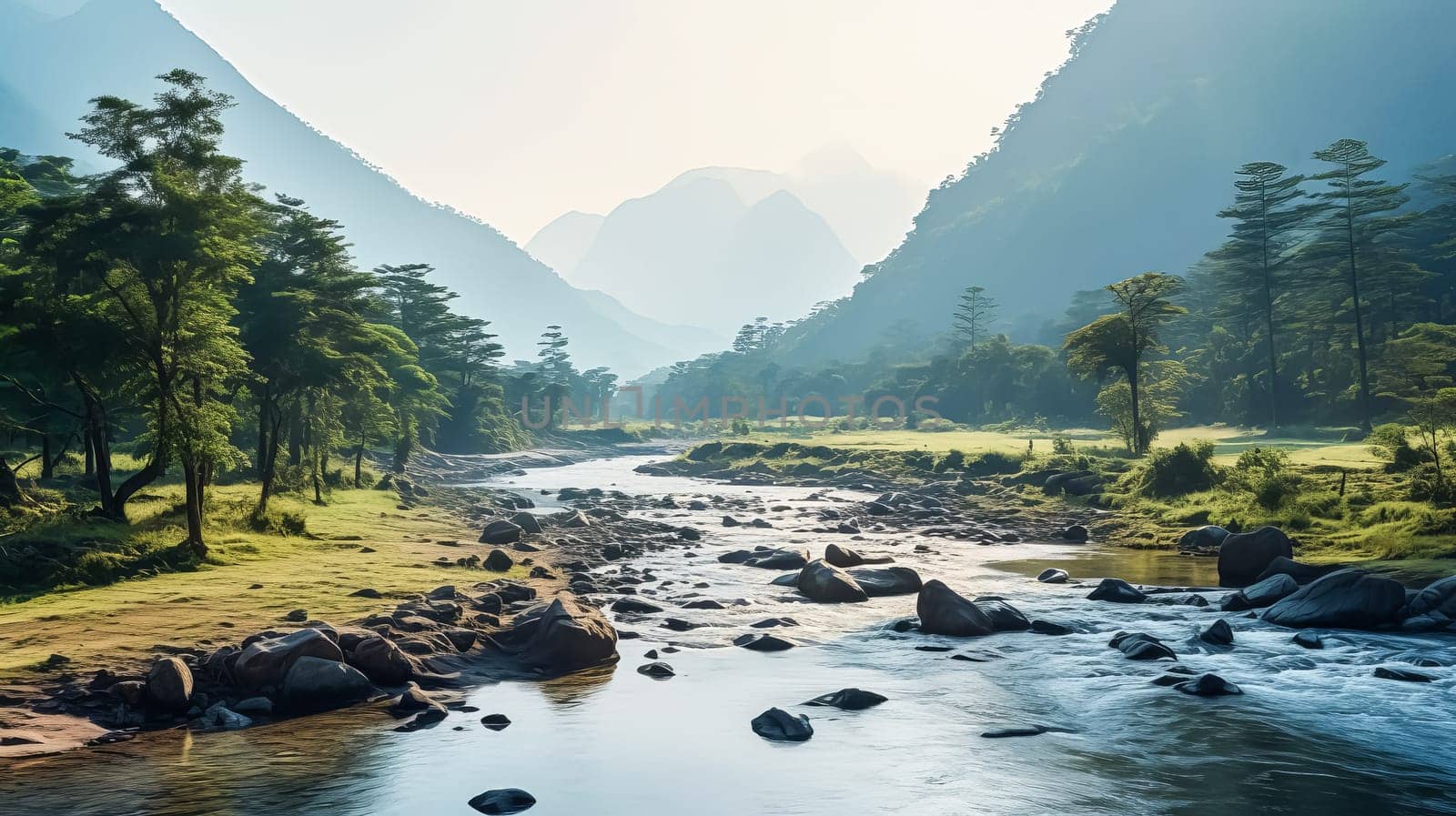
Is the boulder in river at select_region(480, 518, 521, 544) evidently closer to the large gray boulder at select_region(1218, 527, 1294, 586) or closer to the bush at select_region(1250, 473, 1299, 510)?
the large gray boulder at select_region(1218, 527, 1294, 586)

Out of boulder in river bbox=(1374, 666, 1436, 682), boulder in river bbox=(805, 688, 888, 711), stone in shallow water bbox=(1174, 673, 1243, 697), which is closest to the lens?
boulder in river bbox=(805, 688, 888, 711)

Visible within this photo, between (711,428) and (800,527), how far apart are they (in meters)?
110

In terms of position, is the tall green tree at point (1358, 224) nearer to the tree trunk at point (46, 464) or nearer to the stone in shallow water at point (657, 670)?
the stone in shallow water at point (657, 670)

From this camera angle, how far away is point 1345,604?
738 inches

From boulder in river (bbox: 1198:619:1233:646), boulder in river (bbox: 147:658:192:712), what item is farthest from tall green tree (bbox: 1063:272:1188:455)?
boulder in river (bbox: 147:658:192:712)

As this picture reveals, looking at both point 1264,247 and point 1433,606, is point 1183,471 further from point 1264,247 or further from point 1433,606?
point 1264,247

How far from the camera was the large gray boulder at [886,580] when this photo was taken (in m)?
24.5

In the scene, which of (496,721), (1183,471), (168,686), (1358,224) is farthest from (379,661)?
(1358,224)

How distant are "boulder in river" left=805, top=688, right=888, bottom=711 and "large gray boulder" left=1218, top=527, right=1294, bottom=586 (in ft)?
47.4

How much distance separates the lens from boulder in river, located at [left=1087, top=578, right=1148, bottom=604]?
22.3m

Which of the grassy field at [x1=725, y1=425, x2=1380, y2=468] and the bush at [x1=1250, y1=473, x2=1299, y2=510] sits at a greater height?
the grassy field at [x1=725, y1=425, x2=1380, y2=468]

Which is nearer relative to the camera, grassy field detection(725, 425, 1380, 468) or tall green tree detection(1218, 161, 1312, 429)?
grassy field detection(725, 425, 1380, 468)

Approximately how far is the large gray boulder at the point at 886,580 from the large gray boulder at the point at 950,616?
4214 mm

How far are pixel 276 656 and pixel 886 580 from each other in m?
15.9
